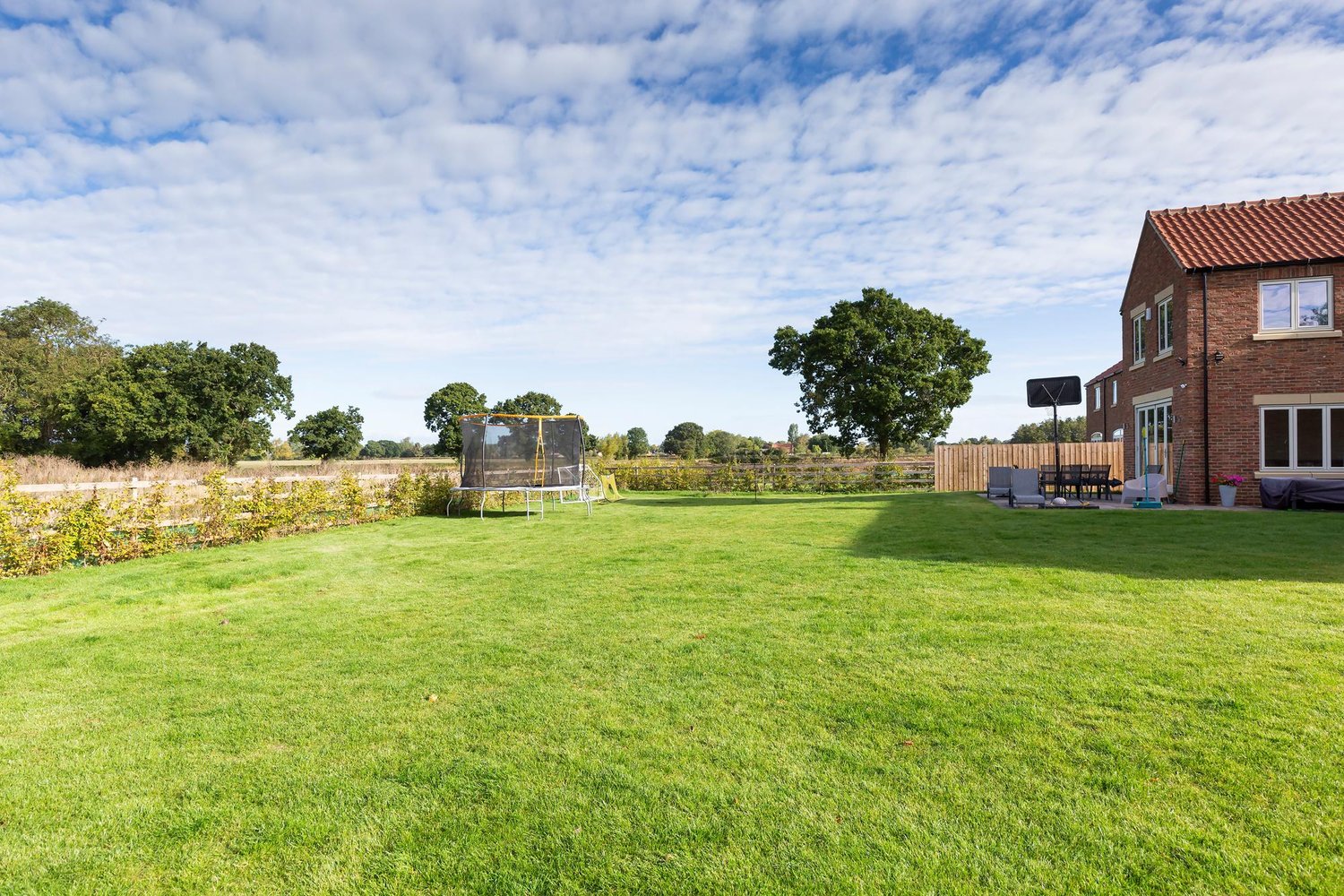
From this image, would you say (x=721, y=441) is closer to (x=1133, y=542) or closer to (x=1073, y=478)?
(x=1073, y=478)

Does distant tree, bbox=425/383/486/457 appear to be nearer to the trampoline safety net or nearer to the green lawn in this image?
the trampoline safety net

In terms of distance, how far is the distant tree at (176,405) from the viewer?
98.8 feet

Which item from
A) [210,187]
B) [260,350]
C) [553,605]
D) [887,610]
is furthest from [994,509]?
[260,350]

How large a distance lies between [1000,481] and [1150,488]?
293 cm

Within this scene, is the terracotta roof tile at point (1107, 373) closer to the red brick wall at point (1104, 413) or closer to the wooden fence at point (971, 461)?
the red brick wall at point (1104, 413)

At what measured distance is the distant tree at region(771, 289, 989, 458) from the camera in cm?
2905

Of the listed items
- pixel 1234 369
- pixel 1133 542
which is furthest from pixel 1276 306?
pixel 1133 542

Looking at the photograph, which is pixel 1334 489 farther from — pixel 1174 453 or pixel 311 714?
pixel 311 714

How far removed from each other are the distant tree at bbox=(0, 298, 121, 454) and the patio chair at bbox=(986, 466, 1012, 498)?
39.5 meters

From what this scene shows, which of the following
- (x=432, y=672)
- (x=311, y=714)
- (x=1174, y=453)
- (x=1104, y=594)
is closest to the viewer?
(x=311, y=714)

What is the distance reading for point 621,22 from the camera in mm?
9859

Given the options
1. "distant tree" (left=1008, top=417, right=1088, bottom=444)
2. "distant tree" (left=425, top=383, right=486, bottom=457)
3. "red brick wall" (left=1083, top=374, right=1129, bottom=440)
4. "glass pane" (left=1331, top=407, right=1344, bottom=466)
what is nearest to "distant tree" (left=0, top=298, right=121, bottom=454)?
"distant tree" (left=425, top=383, right=486, bottom=457)

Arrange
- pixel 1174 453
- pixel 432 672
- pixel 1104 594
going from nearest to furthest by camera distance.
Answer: pixel 432 672 → pixel 1104 594 → pixel 1174 453

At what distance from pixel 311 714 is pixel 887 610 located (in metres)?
3.95
